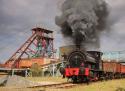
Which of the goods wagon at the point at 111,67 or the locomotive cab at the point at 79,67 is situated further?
the goods wagon at the point at 111,67

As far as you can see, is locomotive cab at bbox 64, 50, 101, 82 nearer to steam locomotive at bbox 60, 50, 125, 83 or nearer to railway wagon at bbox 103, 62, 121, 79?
steam locomotive at bbox 60, 50, 125, 83

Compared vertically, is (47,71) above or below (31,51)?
below

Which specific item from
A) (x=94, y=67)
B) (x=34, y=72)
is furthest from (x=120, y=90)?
(x=34, y=72)

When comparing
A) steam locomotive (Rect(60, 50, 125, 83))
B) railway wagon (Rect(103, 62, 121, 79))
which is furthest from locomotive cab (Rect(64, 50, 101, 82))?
railway wagon (Rect(103, 62, 121, 79))

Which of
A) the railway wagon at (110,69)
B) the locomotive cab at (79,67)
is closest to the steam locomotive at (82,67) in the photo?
the locomotive cab at (79,67)

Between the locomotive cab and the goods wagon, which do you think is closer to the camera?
the locomotive cab

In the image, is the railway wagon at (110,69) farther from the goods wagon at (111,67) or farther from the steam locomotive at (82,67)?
the steam locomotive at (82,67)

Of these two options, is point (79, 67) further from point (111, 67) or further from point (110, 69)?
point (111, 67)

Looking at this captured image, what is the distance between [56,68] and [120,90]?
169ft

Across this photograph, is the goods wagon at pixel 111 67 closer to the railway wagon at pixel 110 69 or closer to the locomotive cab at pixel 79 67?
the railway wagon at pixel 110 69

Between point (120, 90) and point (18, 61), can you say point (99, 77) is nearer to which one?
point (120, 90)

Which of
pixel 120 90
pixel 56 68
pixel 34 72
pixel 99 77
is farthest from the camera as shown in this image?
pixel 56 68

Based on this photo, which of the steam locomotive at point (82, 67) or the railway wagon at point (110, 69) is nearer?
the steam locomotive at point (82, 67)

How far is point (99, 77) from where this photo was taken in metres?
30.0
